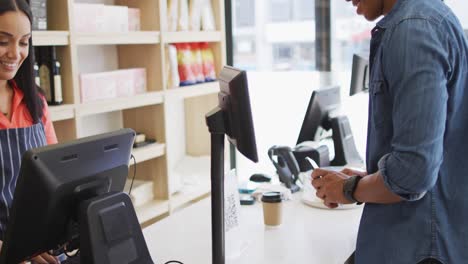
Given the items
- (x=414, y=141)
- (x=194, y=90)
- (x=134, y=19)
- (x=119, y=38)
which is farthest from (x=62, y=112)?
(x=414, y=141)

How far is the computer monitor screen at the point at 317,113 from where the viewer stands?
2.53 m

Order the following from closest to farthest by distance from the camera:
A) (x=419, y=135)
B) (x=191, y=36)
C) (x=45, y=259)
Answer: (x=419, y=135) → (x=45, y=259) → (x=191, y=36)

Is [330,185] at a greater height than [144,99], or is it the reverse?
[144,99]

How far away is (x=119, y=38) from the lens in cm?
270

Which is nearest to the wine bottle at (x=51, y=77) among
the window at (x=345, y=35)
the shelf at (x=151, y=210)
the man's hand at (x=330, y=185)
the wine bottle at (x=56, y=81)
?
the wine bottle at (x=56, y=81)

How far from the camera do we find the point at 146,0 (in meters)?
2.97

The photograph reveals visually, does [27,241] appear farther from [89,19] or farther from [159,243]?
[89,19]

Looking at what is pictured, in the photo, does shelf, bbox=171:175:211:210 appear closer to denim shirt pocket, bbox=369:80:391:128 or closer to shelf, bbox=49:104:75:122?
shelf, bbox=49:104:75:122

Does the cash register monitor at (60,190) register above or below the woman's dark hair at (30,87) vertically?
below

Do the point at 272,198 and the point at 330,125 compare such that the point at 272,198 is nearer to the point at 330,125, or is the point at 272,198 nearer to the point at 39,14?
the point at 330,125

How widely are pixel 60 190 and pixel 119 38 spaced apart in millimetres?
1618

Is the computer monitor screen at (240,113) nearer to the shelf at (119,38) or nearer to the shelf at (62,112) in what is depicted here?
the shelf at (62,112)

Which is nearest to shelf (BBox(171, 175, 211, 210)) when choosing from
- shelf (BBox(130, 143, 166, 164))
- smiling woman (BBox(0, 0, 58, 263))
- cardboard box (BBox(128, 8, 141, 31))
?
shelf (BBox(130, 143, 166, 164))

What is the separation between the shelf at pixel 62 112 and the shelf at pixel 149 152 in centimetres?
52
